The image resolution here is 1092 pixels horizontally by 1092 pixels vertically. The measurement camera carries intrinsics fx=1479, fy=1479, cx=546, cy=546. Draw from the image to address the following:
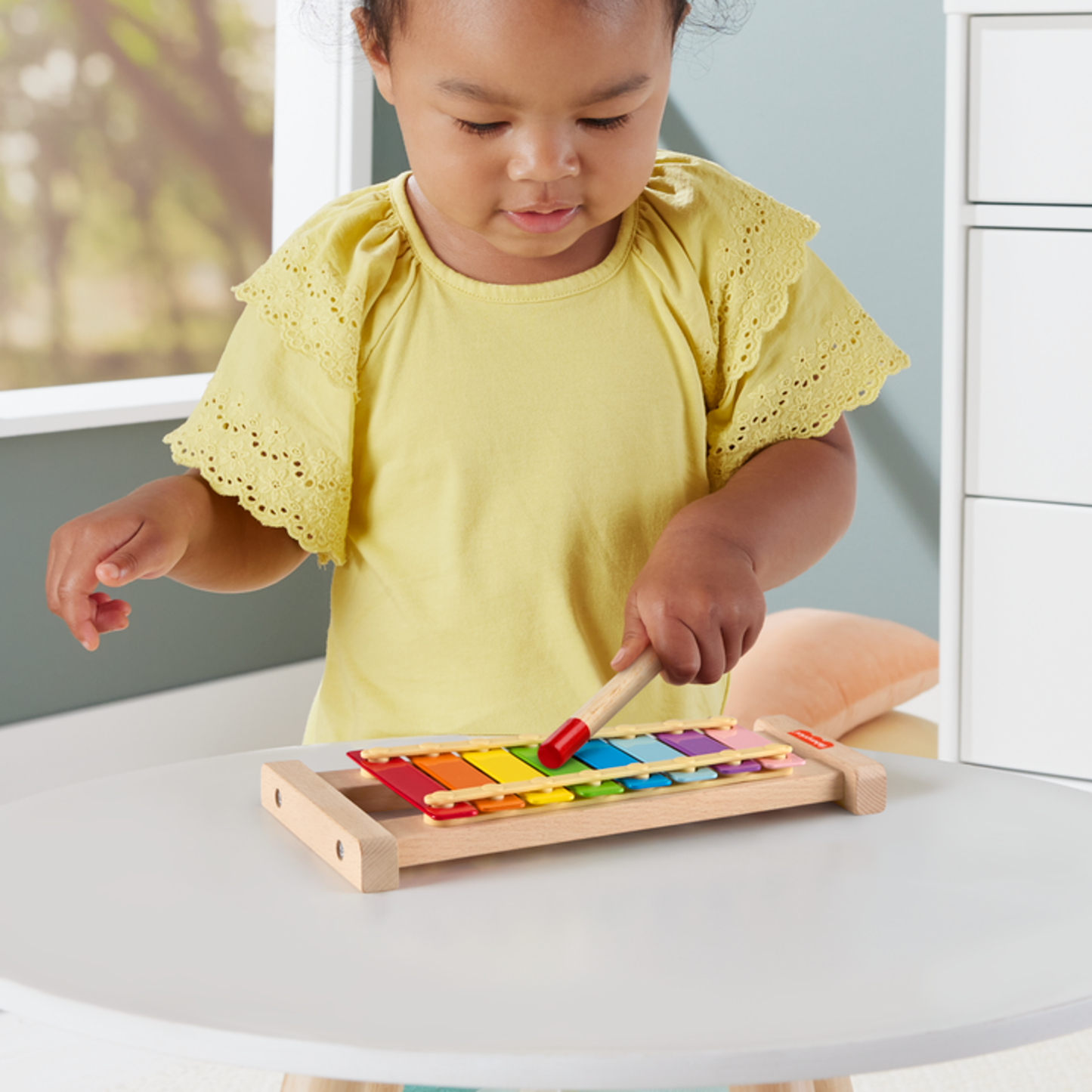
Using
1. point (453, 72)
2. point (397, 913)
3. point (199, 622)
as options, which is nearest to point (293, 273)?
point (453, 72)

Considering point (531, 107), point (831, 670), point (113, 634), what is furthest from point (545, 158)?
point (113, 634)

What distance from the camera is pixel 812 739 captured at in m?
0.65

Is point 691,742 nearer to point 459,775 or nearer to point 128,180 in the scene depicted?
point 459,775

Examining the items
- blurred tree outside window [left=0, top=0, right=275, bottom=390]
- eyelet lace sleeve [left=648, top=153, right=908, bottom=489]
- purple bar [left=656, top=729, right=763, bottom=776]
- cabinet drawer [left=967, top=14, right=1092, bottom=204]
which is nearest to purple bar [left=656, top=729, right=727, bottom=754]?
purple bar [left=656, top=729, right=763, bottom=776]

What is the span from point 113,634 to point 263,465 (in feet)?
3.95

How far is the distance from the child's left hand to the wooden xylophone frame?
54 mm

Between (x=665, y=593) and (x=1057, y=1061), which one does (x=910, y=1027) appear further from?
(x=1057, y=1061)

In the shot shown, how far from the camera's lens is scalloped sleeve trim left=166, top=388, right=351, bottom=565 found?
Result: 2.59ft

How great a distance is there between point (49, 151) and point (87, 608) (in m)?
1.59

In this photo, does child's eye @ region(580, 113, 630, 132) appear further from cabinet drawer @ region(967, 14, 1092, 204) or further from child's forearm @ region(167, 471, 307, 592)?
cabinet drawer @ region(967, 14, 1092, 204)

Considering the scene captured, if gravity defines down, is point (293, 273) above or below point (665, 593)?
above

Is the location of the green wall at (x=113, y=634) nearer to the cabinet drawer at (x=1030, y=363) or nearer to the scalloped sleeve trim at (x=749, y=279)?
the cabinet drawer at (x=1030, y=363)

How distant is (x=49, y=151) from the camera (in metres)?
2.06

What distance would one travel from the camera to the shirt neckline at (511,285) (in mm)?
850
